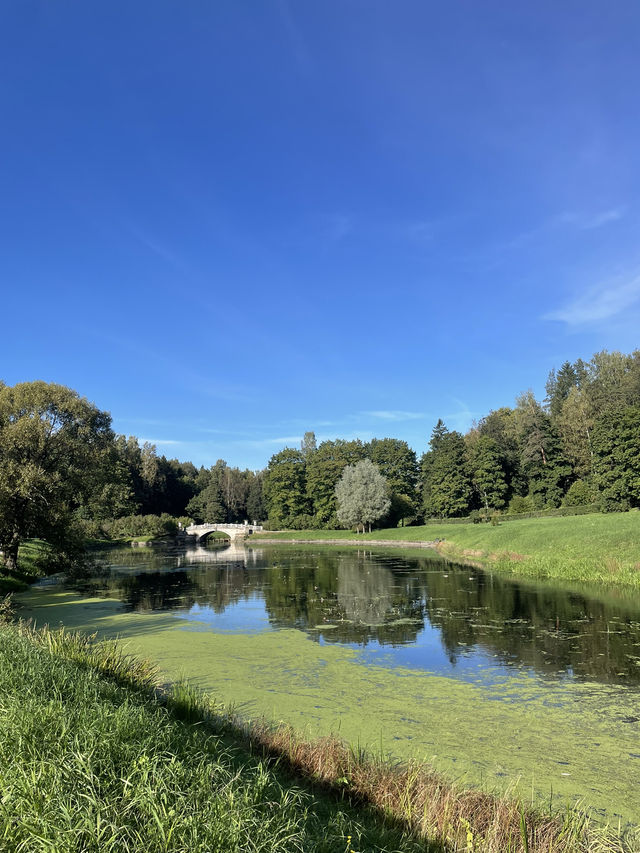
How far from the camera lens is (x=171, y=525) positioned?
85375mm

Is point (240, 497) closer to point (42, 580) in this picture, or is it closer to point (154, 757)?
point (42, 580)

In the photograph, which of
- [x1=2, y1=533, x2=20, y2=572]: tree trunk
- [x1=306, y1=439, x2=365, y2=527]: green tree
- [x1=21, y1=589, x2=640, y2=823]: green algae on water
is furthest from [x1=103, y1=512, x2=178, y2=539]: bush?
[x1=21, y1=589, x2=640, y2=823]: green algae on water

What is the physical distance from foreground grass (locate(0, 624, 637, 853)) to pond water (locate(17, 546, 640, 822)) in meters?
1.43

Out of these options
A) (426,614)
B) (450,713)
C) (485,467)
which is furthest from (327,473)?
(450,713)

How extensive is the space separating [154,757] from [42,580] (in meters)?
32.5

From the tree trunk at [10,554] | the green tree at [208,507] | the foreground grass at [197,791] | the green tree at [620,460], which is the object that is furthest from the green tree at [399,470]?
the foreground grass at [197,791]

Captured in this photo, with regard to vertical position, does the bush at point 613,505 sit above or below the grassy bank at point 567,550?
above

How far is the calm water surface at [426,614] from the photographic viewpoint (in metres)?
13.3

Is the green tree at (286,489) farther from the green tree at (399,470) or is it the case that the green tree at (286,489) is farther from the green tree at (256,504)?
the green tree at (256,504)

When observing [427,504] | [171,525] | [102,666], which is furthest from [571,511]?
[171,525]

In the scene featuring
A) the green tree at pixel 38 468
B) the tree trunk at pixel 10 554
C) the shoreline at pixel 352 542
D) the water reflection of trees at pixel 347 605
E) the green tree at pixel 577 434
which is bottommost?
the shoreline at pixel 352 542

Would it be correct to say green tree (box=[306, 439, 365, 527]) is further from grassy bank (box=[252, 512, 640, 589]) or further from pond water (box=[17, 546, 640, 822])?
pond water (box=[17, 546, 640, 822])

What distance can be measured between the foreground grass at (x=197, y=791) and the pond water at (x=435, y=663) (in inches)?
56.4

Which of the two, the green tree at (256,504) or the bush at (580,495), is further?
the green tree at (256,504)
